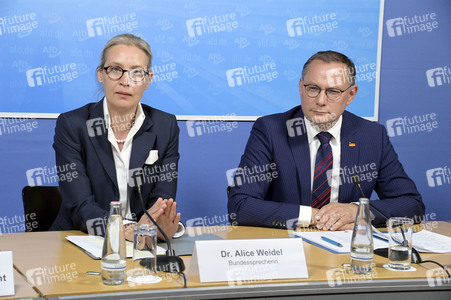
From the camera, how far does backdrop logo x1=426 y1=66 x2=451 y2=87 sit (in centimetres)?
411

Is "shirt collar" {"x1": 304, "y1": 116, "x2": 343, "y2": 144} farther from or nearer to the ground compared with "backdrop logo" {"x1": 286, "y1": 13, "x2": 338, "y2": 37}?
nearer to the ground

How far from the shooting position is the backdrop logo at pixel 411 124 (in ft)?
13.2

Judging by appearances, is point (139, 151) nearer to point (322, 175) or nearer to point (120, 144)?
point (120, 144)

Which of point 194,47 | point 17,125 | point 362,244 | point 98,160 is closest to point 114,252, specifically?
point 362,244

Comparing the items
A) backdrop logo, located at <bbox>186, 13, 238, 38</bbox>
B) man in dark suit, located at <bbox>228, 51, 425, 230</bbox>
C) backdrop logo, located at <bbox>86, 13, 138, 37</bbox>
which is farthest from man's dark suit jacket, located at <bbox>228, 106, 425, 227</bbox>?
backdrop logo, located at <bbox>86, 13, 138, 37</bbox>

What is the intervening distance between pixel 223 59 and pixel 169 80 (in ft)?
1.33

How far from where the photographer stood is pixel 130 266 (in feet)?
5.23

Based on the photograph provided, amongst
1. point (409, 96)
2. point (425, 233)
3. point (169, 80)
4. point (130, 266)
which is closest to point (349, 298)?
point (130, 266)

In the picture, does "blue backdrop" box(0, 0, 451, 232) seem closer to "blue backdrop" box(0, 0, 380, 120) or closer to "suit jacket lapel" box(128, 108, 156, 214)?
"blue backdrop" box(0, 0, 380, 120)

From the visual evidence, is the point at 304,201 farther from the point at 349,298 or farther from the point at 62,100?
the point at 62,100

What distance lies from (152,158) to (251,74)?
145 centimetres

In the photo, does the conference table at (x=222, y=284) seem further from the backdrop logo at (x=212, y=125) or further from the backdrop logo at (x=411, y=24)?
the backdrop logo at (x=411, y=24)

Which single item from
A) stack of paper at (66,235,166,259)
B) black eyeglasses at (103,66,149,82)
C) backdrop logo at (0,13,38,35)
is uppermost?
backdrop logo at (0,13,38,35)

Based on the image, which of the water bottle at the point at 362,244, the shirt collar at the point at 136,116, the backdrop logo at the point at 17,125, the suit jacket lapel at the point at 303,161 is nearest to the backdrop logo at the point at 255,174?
the suit jacket lapel at the point at 303,161
